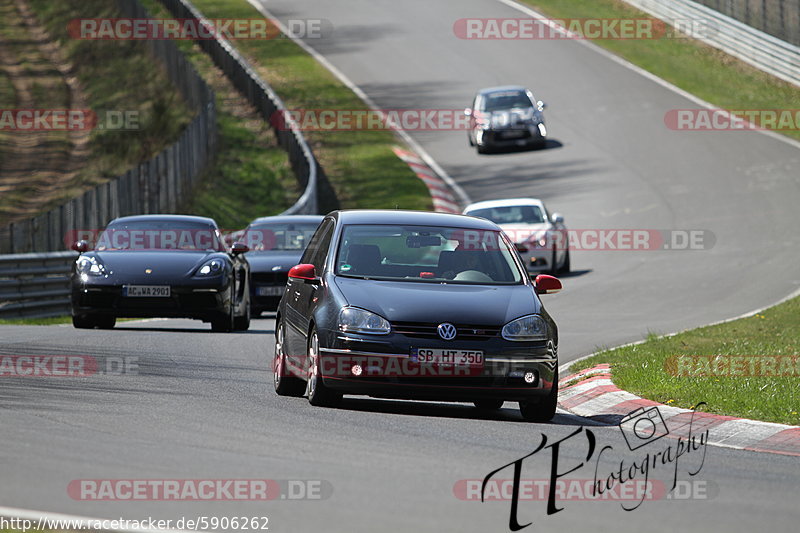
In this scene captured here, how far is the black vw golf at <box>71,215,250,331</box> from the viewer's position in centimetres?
1741

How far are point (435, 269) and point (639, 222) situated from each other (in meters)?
21.5

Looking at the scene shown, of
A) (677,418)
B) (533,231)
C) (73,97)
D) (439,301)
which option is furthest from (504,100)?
(439,301)

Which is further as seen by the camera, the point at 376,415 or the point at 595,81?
the point at 595,81

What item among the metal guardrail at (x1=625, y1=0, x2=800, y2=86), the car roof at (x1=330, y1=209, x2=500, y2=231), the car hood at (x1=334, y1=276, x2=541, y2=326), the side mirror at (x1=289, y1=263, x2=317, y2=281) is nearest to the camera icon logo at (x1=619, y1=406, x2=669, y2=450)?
the car hood at (x1=334, y1=276, x2=541, y2=326)

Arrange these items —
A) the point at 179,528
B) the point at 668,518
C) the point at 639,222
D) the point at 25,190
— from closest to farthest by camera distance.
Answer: the point at 179,528 → the point at 668,518 → the point at 639,222 → the point at 25,190

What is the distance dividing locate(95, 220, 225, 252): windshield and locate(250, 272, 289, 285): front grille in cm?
318

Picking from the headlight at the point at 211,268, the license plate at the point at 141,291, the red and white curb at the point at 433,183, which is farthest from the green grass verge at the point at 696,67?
the license plate at the point at 141,291

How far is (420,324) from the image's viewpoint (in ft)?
34.0

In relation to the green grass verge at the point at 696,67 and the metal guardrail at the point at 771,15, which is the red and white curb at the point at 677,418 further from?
the metal guardrail at the point at 771,15

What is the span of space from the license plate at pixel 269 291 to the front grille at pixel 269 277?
9cm

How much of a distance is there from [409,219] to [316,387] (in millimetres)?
1744

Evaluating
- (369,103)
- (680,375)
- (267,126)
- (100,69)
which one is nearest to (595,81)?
(369,103)

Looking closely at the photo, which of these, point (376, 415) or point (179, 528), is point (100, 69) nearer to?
point (376, 415)

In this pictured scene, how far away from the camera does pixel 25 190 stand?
41.0 meters
